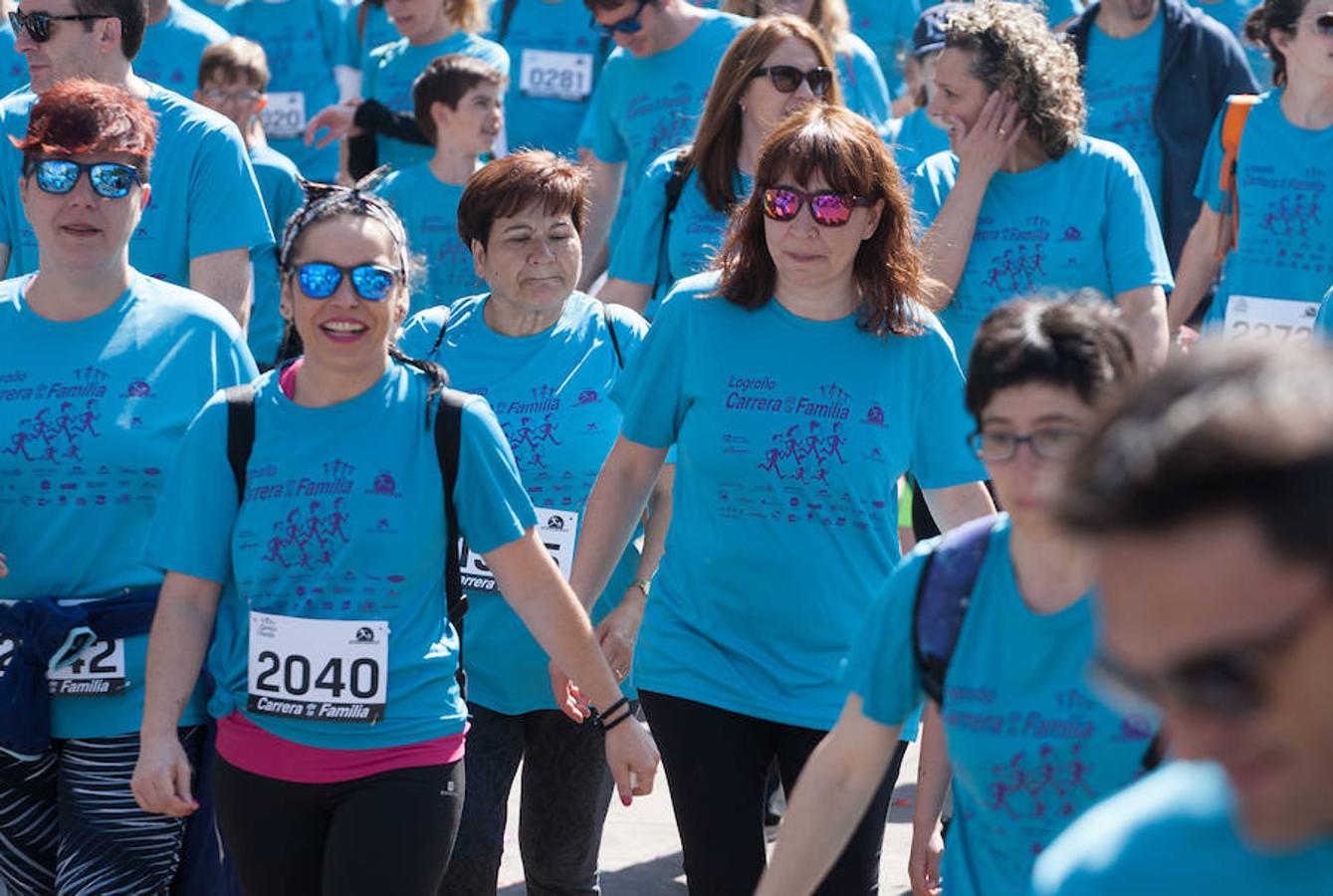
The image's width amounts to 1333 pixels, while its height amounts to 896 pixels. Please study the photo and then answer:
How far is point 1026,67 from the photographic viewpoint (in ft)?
18.7

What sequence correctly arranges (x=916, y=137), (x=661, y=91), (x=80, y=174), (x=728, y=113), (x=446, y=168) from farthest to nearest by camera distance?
(x=916, y=137) < (x=446, y=168) < (x=661, y=91) < (x=728, y=113) < (x=80, y=174)

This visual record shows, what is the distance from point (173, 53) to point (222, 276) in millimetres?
3096

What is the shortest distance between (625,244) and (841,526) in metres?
2.02

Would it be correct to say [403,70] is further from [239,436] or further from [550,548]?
[239,436]

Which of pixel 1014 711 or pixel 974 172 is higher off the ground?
→ pixel 974 172

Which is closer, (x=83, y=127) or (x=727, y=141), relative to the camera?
(x=83, y=127)

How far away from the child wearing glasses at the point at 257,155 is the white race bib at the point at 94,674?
3.15 meters

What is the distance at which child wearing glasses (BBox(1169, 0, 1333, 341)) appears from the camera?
21.0ft

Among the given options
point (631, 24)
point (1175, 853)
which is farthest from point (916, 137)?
point (1175, 853)

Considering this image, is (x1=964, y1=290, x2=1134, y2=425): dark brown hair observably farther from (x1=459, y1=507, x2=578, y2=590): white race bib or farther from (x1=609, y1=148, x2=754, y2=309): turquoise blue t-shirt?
(x1=609, y1=148, x2=754, y2=309): turquoise blue t-shirt

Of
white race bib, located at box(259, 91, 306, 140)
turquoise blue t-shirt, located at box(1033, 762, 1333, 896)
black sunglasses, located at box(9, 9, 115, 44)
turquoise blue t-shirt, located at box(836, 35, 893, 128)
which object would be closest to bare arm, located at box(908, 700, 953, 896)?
turquoise blue t-shirt, located at box(1033, 762, 1333, 896)

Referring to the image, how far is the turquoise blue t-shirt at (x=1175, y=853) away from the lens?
1.63m

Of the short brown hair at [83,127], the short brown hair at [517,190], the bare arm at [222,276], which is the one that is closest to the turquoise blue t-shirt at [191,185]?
the bare arm at [222,276]

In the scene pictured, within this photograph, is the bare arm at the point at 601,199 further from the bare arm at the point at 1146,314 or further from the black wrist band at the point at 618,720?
the black wrist band at the point at 618,720
